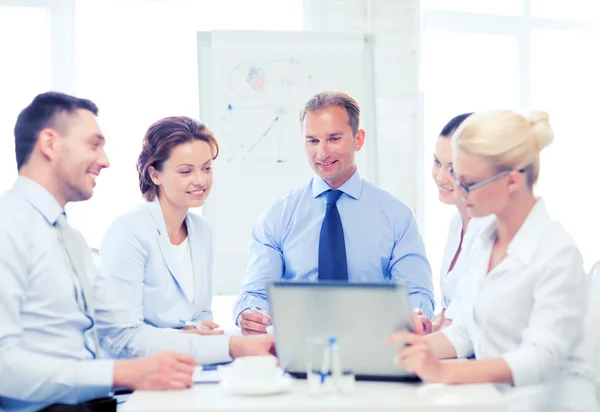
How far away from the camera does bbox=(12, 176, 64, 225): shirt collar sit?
195 cm

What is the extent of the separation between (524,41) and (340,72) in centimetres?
128

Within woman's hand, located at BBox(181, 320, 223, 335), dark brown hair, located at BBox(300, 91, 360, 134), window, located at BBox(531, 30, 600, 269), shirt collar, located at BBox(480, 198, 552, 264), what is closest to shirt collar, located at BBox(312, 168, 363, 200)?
dark brown hair, located at BBox(300, 91, 360, 134)

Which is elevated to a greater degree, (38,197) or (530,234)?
(38,197)

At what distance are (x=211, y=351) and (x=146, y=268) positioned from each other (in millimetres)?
646

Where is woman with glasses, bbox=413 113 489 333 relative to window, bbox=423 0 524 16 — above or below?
below

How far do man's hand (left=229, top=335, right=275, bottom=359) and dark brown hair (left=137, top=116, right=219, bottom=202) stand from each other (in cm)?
90

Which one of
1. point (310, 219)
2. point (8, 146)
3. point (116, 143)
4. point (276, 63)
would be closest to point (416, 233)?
point (310, 219)

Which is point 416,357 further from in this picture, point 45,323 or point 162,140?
point 162,140

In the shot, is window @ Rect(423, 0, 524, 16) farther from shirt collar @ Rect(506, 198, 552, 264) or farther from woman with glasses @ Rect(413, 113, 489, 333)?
shirt collar @ Rect(506, 198, 552, 264)

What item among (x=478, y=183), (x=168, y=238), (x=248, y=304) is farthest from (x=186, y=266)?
(x=478, y=183)

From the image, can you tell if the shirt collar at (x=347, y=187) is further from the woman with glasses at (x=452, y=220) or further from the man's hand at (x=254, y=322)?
the man's hand at (x=254, y=322)

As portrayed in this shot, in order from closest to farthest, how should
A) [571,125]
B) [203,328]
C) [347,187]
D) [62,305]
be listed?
1. [62,305]
2. [203,328]
3. [347,187]
4. [571,125]

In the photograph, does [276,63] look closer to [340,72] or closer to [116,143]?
[340,72]

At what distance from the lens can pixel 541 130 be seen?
1844 mm
